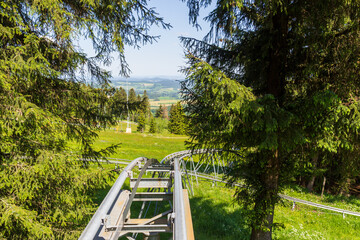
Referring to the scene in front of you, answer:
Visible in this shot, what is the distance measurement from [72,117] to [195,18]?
4.65 metres

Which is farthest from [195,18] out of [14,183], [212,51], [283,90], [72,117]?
[14,183]

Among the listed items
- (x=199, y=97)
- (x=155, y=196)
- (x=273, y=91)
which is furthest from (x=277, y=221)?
(x=155, y=196)

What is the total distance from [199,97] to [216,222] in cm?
788

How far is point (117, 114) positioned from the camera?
20.4 ft

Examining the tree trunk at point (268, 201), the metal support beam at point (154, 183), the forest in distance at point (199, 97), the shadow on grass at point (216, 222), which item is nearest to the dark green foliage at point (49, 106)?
the forest in distance at point (199, 97)

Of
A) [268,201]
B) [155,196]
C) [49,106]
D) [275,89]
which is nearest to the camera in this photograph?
[155,196]

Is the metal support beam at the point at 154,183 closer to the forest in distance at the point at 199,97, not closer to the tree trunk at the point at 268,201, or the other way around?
the forest in distance at the point at 199,97

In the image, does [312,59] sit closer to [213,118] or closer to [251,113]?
[251,113]

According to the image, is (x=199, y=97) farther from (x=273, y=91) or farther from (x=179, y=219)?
(x=179, y=219)

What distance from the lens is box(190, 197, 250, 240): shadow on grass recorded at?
9.73 m

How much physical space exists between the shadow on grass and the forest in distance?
4.28m

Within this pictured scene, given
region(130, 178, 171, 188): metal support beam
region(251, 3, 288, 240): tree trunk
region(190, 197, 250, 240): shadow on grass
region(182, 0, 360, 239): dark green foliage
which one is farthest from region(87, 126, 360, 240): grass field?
region(130, 178, 171, 188): metal support beam

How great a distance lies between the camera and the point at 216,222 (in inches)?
425

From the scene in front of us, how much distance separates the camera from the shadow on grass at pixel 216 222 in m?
9.73
